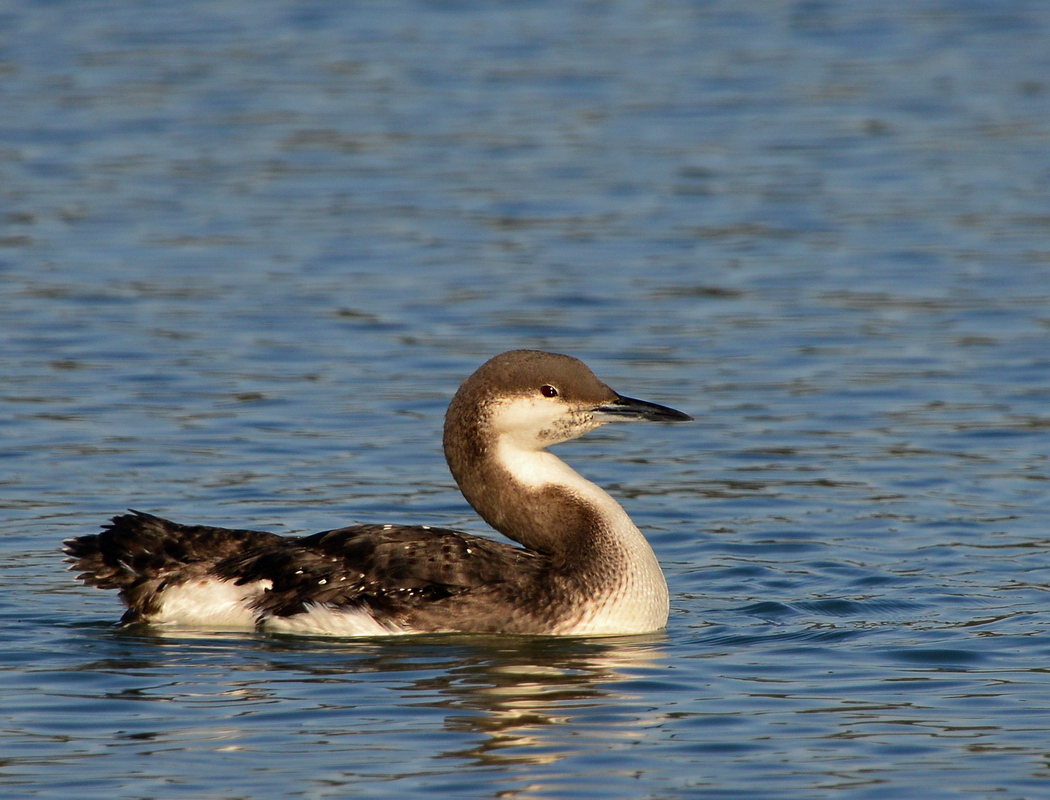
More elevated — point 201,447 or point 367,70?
point 367,70

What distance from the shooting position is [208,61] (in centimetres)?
2172

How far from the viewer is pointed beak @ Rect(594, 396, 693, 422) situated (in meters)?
7.97

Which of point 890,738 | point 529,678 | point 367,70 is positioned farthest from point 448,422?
point 367,70

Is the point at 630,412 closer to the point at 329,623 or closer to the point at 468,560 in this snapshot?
the point at 468,560

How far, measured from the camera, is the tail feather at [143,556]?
7688 mm

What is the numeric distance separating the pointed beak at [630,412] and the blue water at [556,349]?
0.81 m

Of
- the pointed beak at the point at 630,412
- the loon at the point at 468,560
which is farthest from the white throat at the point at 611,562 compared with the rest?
the pointed beak at the point at 630,412

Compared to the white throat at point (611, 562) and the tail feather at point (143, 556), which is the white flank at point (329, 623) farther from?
the white throat at point (611, 562)

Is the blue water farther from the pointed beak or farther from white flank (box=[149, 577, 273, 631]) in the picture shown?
the pointed beak

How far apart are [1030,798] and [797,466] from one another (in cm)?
446

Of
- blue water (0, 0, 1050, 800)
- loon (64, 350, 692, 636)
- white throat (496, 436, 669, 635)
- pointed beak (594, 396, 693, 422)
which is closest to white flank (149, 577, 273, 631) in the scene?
loon (64, 350, 692, 636)

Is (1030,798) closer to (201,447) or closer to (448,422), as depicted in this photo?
(448,422)

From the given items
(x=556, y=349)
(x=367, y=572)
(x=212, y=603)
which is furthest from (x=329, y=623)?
Result: (x=556, y=349)

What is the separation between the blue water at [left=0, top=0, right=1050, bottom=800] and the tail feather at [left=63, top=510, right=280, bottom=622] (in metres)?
0.22
